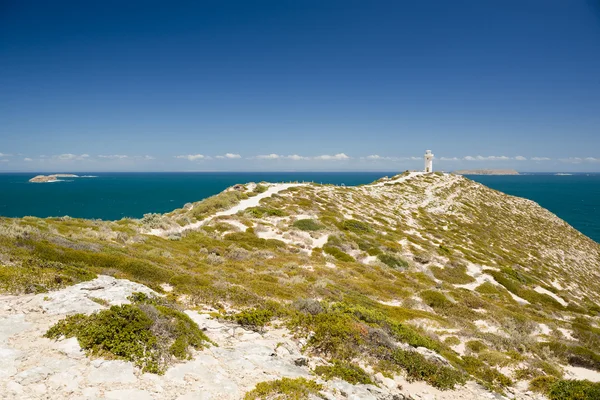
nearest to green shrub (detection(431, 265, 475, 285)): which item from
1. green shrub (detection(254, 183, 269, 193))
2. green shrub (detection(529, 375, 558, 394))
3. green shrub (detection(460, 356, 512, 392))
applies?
green shrub (detection(529, 375, 558, 394))

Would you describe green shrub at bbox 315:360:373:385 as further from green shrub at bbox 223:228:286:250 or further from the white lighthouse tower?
the white lighthouse tower

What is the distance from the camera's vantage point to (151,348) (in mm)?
7719

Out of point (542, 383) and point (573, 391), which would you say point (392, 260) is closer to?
point (542, 383)

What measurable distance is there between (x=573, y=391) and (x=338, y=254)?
1943 centimetres

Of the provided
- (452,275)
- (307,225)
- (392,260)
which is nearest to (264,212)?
(307,225)

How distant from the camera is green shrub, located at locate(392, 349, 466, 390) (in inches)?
386

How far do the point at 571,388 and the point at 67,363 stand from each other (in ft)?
51.0

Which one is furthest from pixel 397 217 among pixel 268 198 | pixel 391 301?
pixel 391 301

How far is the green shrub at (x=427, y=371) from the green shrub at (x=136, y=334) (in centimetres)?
641

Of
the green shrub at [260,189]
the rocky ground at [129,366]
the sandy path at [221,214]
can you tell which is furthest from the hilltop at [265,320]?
the green shrub at [260,189]

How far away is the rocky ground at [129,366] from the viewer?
6340mm

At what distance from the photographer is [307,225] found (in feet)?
119

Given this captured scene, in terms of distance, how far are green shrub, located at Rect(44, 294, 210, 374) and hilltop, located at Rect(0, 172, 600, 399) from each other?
0.04 meters

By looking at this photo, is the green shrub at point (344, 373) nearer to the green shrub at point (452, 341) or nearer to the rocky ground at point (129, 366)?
the rocky ground at point (129, 366)
